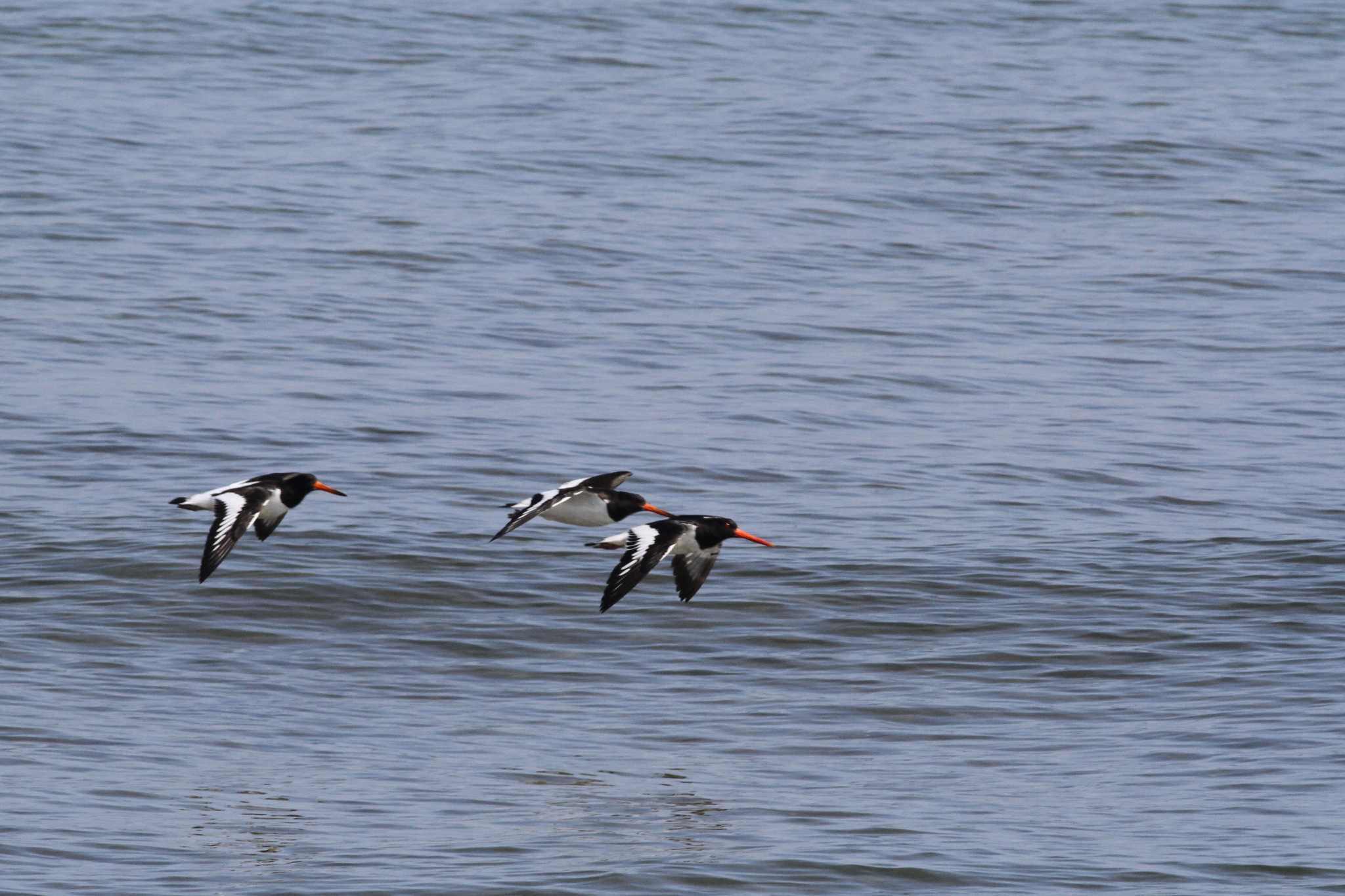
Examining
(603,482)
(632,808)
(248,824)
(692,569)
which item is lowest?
(632,808)

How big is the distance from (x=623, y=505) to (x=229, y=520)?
7.57ft

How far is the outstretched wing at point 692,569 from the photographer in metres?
11.3

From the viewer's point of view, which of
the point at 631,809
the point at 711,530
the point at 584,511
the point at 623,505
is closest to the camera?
the point at 631,809

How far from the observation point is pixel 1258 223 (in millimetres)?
25156

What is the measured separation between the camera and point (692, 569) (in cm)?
1141

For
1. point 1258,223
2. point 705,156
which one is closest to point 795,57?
point 705,156

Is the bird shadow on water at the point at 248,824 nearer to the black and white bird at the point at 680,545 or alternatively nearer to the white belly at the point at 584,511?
the black and white bird at the point at 680,545

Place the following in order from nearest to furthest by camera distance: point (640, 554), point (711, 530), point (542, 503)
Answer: point (640, 554) → point (542, 503) → point (711, 530)

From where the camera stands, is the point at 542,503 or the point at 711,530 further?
the point at 711,530

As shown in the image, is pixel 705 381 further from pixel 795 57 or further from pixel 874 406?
pixel 795 57

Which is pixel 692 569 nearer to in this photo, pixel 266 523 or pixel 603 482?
pixel 603 482

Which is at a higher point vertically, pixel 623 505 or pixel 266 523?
pixel 266 523

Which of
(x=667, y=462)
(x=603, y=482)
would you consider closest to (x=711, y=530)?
(x=603, y=482)

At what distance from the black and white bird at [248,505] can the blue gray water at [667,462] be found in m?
1.12
